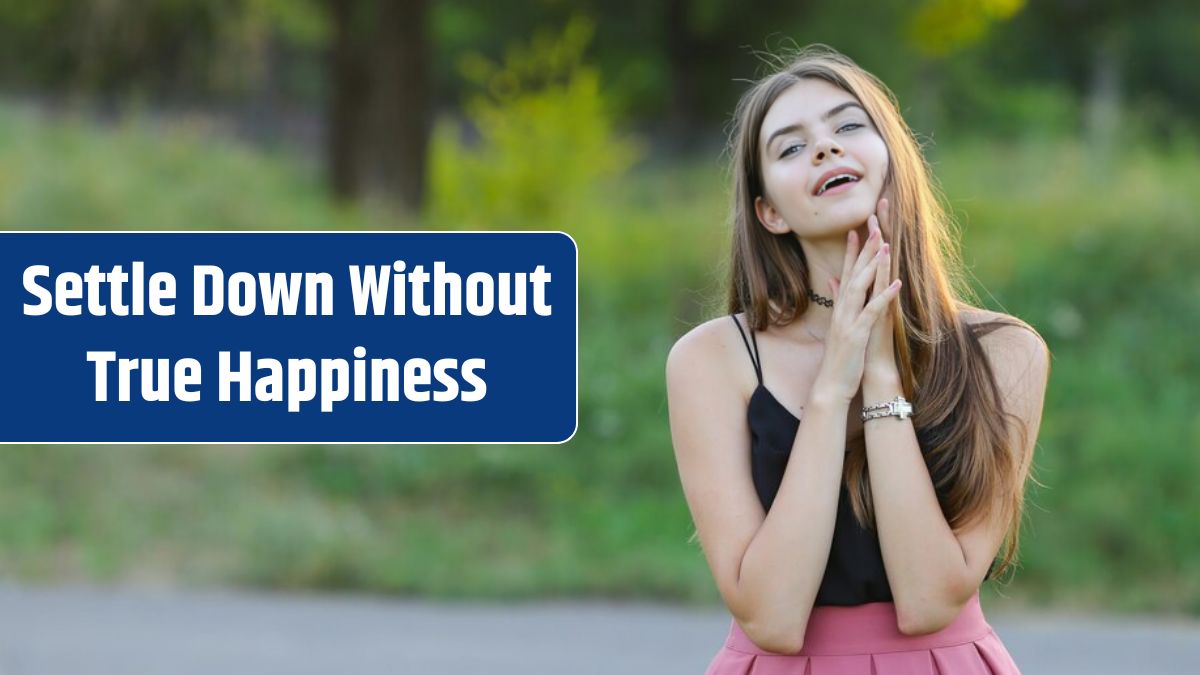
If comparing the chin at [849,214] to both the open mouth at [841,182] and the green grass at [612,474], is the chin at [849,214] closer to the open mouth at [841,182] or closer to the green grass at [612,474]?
the open mouth at [841,182]

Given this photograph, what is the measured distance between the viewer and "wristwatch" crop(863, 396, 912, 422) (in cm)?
239

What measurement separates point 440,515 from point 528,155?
5.03m

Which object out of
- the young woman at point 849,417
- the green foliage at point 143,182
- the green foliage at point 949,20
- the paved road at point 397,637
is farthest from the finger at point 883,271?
the green foliage at point 143,182

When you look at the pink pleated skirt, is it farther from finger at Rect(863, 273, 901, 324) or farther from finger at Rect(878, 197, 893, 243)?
finger at Rect(878, 197, 893, 243)

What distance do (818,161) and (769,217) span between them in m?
0.14

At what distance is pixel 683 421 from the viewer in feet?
8.25

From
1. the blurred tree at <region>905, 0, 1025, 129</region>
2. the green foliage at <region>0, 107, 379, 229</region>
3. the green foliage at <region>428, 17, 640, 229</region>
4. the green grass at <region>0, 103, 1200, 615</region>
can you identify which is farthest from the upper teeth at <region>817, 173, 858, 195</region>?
the green foliage at <region>428, 17, 640, 229</region>

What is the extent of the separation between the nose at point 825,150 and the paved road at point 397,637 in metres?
4.86

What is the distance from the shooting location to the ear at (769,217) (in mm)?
2590

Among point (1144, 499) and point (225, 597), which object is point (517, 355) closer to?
point (225, 597)

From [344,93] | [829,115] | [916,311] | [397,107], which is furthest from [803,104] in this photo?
[344,93]

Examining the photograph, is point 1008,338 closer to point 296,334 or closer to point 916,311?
point 916,311

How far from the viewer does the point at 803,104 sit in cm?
256

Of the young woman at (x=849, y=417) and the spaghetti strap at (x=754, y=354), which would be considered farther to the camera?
the spaghetti strap at (x=754, y=354)
